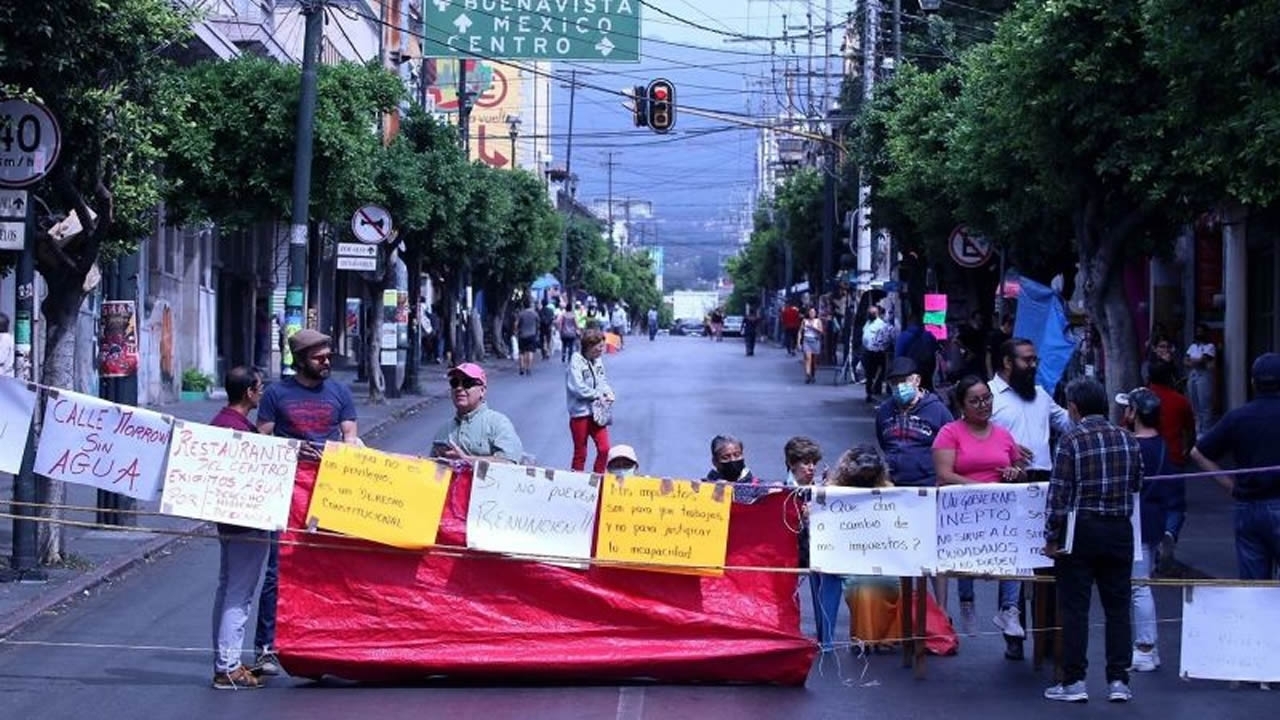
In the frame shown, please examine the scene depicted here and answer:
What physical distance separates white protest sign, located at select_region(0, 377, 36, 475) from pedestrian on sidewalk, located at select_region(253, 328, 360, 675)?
4.13 feet

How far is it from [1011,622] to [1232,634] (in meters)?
1.47

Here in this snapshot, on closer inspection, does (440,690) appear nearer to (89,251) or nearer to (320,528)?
(320,528)

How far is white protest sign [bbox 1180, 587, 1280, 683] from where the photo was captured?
1071cm

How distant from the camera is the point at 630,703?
10.4 m

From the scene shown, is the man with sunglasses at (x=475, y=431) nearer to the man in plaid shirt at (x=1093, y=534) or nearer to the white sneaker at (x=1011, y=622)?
the white sneaker at (x=1011, y=622)

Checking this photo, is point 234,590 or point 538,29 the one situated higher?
point 538,29

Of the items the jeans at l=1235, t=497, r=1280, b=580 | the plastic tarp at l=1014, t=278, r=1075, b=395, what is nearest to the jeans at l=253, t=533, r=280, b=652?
the jeans at l=1235, t=497, r=1280, b=580

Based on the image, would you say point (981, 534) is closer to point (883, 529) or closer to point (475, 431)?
point (883, 529)

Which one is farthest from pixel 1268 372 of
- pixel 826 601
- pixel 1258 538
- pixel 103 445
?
pixel 103 445

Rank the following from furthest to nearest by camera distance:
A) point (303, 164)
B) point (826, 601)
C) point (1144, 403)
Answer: point (303, 164), point (1144, 403), point (826, 601)

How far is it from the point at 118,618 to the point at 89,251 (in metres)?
3.05

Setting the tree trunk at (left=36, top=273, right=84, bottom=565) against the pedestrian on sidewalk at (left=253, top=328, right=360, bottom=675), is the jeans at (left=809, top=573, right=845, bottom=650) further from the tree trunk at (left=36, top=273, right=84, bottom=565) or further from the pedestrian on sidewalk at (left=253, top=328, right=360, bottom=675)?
the tree trunk at (left=36, top=273, right=84, bottom=565)

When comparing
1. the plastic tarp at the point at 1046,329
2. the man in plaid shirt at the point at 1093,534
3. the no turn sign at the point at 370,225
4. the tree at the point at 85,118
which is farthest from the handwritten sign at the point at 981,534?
the no turn sign at the point at 370,225

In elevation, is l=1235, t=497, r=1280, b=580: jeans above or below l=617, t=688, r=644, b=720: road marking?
above
